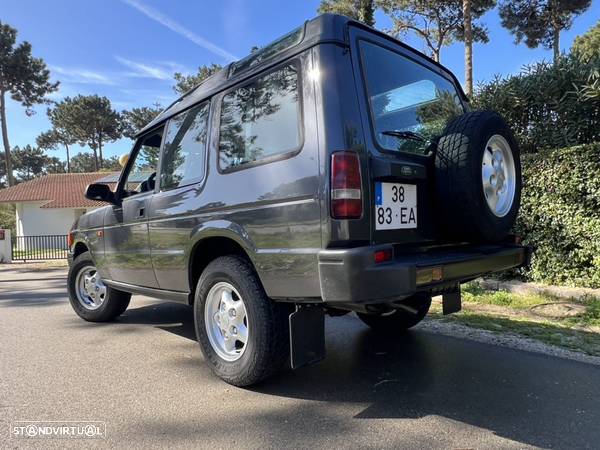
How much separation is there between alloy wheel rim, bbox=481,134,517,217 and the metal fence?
17467 millimetres

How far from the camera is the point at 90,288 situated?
5.38m

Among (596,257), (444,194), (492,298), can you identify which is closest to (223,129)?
(444,194)

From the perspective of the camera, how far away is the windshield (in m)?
2.81

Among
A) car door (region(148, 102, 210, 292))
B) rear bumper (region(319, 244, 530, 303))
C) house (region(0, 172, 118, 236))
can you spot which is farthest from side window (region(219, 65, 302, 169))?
house (region(0, 172, 118, 236))

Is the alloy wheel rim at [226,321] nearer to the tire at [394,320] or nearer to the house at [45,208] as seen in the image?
the tire at [394,320]

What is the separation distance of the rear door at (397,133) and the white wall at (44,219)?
28.8 m

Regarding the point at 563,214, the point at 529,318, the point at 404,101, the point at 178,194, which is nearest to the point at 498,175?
the point at 404,101

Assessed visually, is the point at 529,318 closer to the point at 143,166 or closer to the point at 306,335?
the point at 306,335

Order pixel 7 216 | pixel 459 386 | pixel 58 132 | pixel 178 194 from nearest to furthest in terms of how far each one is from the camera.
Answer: pixel 459 386 < pixel 178 194 < pixel 7 216 < pixel 58 132

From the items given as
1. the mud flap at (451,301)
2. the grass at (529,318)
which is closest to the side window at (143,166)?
the mud flap at (451,301)

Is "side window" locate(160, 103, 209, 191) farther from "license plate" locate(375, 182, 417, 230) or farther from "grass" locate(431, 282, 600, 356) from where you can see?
"grass" locate(431, 282, 600, 356)

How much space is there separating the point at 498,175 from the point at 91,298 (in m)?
4.74

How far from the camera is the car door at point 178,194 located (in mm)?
3435

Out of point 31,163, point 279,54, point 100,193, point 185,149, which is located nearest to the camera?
point 279,54
